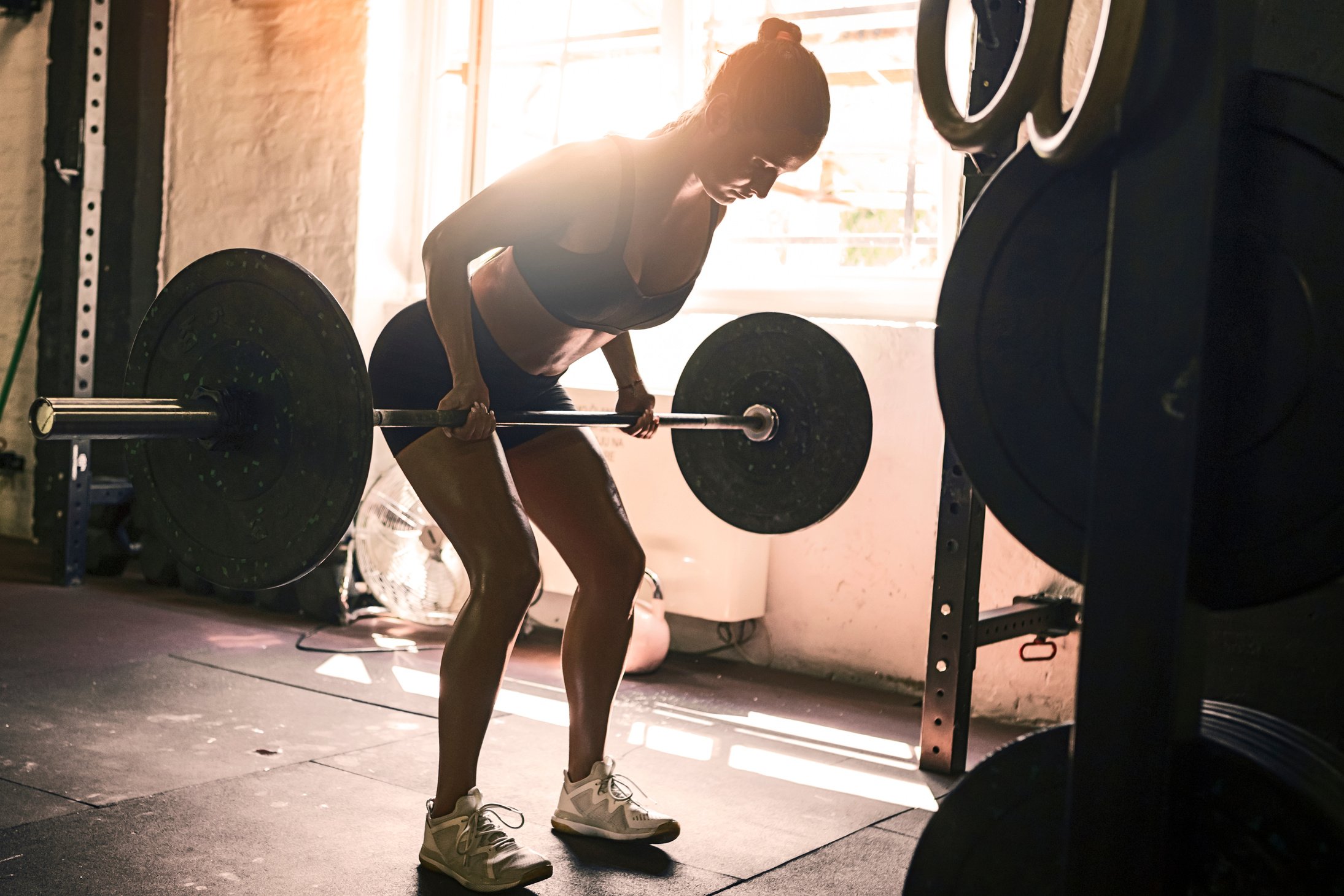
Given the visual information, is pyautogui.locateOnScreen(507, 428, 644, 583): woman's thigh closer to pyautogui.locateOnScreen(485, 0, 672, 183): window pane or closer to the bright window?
the bright window

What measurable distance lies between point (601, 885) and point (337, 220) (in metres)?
3.07

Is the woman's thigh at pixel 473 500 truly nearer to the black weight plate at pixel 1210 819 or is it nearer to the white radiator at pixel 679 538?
the black weight plate at pixel 1210 819

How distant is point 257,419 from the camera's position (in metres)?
1.65

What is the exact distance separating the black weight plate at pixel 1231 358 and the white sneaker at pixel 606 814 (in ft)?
4.13

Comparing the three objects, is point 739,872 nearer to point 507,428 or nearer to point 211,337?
point 507,428

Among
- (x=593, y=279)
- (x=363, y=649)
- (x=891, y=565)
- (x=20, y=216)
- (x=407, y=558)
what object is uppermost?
(x=20, y=216)

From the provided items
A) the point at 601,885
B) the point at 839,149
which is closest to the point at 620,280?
the point at 601,885

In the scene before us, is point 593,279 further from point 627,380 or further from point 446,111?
point 446,111

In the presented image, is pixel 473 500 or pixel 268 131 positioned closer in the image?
pixel 473 500

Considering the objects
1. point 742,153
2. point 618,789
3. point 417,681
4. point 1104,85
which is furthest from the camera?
point 417,681

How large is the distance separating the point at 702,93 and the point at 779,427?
1.33m

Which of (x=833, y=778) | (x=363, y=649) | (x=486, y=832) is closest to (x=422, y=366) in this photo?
(x=486, y=832)

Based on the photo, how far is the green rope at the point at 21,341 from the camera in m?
5.07

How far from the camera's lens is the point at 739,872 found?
209 cm
